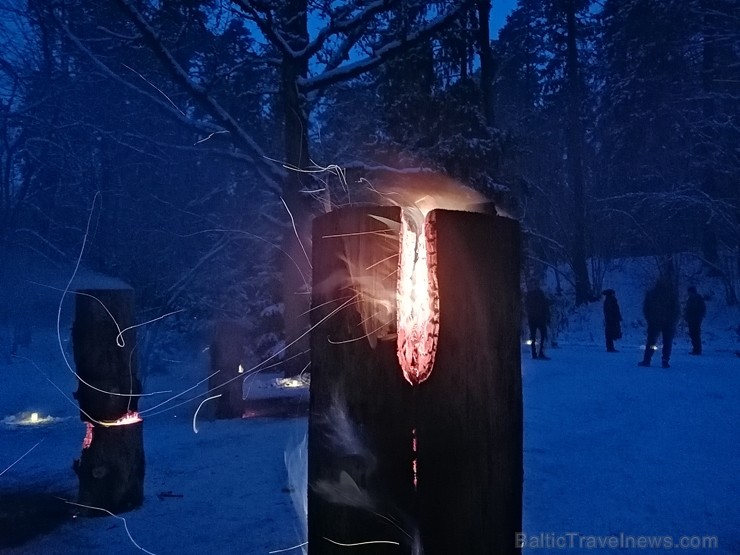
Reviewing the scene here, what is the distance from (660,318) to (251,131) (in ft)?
41.6

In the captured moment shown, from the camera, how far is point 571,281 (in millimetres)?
27969

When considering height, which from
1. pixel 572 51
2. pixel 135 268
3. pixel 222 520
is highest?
pixel 572 51

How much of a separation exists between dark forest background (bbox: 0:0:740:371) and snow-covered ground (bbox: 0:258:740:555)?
2.05 m

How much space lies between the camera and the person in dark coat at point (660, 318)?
38.2 ft

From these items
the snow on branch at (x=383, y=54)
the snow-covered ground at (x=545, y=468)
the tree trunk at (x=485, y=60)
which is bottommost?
the snow-covered ground at (x=545, y=468)

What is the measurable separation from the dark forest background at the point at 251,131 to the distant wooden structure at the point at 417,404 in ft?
14.2

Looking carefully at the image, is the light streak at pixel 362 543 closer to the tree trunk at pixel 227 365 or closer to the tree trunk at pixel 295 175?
the tree trunk at pixel 227 365

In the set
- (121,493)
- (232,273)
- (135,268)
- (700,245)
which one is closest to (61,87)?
(135,268)

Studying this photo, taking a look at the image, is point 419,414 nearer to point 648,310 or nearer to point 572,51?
point 648,310

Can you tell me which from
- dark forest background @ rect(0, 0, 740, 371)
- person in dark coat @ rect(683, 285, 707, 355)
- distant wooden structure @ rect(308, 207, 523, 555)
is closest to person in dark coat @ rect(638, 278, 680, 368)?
person in dark coat @ rect(683, 285, 707, 355)

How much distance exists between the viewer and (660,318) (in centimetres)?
1227

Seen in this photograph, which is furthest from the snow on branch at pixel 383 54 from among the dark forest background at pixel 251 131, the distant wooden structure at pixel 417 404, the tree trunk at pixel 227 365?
the distant wooden structure at pixel 417 404

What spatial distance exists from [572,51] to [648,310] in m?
19.2

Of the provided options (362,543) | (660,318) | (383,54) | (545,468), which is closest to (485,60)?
(383,54)
